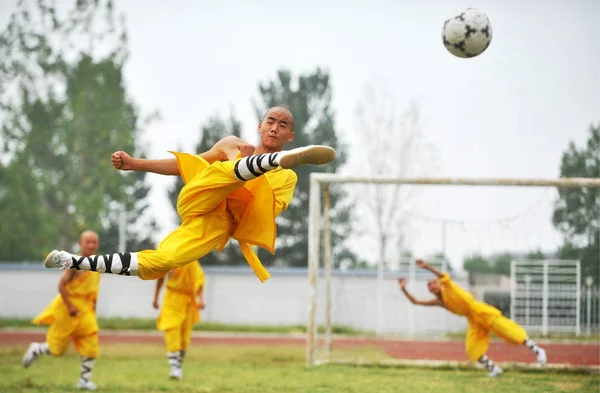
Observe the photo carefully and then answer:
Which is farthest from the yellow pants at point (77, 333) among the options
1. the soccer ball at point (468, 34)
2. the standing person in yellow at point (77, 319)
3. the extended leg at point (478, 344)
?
the soccer ball at point (468, 34)

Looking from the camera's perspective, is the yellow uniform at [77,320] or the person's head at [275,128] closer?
the person's head at [275,128]

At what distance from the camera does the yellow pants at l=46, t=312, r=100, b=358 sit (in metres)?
11.5

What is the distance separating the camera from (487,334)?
45.2 ft

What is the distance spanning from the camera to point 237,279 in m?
31.0

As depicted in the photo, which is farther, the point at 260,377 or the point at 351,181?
the point at 351,181

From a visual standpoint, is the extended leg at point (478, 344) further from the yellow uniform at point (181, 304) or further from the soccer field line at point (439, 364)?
the yellow uniform at point (181, 304)

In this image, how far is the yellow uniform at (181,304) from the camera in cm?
1269

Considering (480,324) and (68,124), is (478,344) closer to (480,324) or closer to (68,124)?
(480,324)

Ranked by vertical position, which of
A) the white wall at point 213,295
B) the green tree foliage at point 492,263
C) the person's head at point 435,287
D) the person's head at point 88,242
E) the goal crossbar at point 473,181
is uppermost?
the goal crossbar at point 473,181

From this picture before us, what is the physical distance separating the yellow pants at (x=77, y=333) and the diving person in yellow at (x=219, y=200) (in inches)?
175

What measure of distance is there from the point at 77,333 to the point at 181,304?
1.84 metres

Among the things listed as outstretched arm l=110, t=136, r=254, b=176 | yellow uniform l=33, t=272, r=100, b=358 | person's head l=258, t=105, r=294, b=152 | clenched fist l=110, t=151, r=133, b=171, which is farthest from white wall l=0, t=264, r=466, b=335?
clenched fist l=110, t=151, r=133, b=171

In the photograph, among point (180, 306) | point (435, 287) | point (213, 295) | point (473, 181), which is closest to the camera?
point (180, 306)

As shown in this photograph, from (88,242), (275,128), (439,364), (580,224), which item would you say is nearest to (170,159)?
(275,128)
